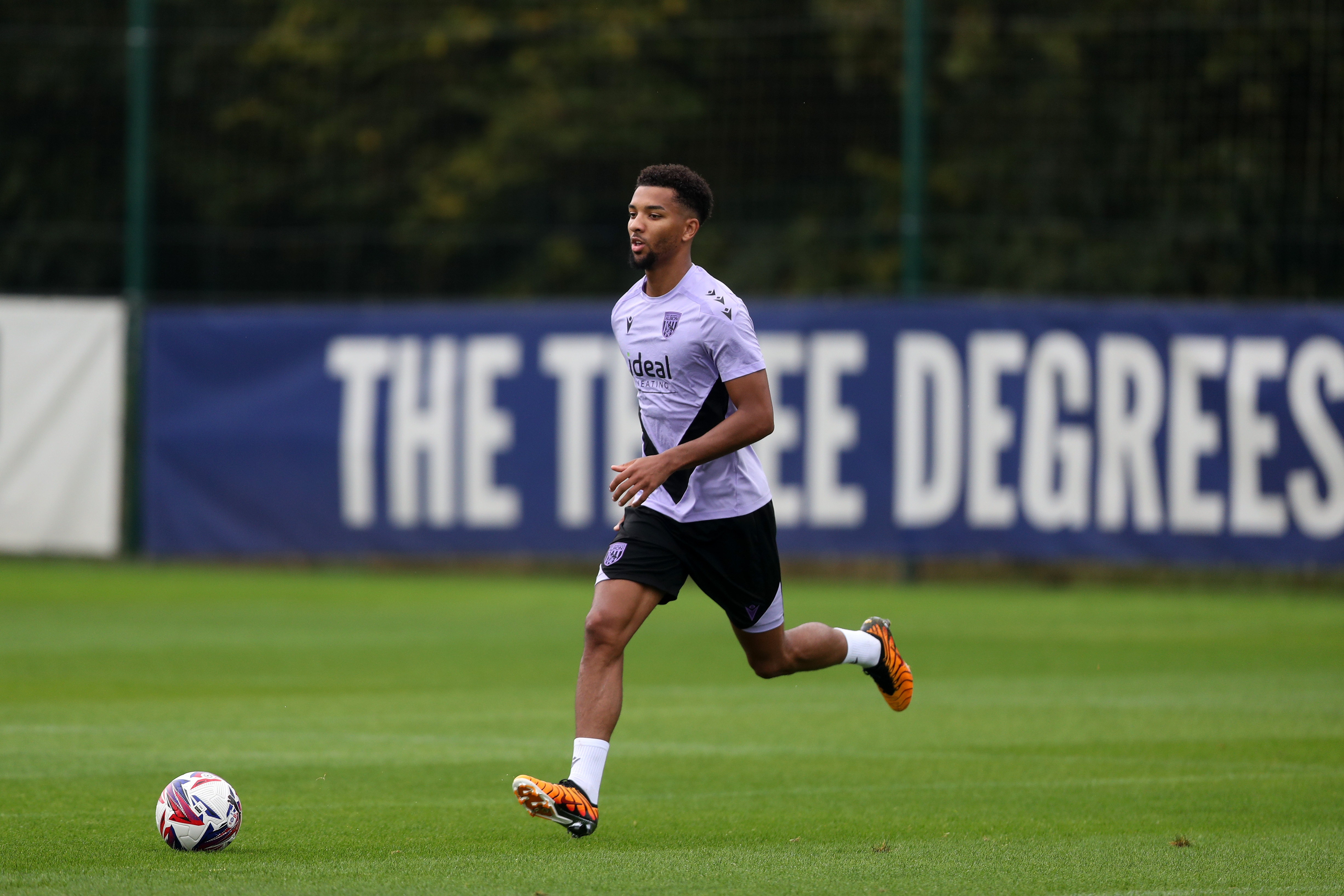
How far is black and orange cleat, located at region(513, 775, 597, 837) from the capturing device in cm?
661

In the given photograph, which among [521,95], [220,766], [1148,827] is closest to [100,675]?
[220,766]

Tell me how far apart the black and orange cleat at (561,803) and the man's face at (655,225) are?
1972mm

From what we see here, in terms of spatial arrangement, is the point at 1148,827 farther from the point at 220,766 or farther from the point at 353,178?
the point at 353,178

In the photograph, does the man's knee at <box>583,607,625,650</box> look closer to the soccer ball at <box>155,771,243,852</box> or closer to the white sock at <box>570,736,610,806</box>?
the white sock at <box>570,736,610,806</box>

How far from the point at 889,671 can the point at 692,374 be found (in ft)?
6.15

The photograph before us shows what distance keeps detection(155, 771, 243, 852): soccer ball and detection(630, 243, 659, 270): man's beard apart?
241 cm

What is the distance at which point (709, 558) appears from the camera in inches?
301

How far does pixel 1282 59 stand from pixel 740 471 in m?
12.4

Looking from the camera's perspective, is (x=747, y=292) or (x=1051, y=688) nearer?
(x=1051, y=688)

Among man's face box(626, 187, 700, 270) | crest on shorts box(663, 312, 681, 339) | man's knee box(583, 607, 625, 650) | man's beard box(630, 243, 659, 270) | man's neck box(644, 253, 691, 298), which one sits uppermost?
man's face box(626, 187, 700, 270)

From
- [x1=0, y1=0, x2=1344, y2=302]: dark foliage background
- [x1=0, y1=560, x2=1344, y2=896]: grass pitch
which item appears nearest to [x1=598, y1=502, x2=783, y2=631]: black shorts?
[x1=0, y1=560, x2=1344, y2=896]: grass pitch

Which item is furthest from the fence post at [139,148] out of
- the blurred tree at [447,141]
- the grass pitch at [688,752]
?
the grass pitch at [688,752]

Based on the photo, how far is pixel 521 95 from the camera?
22.2m

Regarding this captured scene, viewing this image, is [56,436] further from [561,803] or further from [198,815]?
[561,803]
